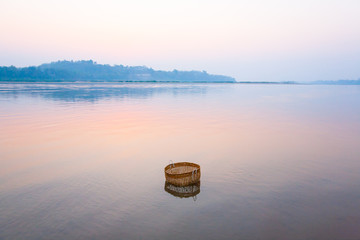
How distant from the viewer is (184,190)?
764 centimetres

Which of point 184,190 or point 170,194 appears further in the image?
point 184,190

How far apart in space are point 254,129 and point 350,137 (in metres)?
5.66

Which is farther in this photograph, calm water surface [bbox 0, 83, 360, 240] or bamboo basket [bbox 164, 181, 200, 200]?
bamboo basket [bbox 164, 181, 200, 200]

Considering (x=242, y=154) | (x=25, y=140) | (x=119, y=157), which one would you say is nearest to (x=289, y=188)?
(x=242, y=154)

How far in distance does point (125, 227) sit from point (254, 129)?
44.2 ft

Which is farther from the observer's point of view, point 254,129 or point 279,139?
point 254,129

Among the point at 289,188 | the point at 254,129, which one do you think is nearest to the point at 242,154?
the point at 289,188

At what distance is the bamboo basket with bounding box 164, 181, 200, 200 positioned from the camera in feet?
24.3

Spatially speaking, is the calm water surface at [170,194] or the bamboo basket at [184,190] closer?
the calm water surface at [170,194]

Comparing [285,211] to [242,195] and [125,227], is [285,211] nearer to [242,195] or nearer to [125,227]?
[242,195]

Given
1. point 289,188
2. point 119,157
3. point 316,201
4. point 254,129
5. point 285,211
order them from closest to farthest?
point 285,211 < point 316,201 < point 289,188 < point 119,157 < point 254,129

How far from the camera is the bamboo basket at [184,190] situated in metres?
7.41

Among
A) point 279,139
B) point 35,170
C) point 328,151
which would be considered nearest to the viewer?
point 35,170

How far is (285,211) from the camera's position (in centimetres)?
653
